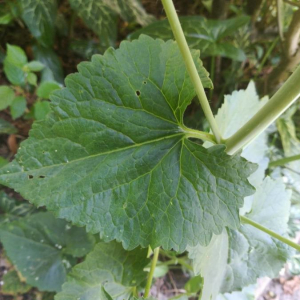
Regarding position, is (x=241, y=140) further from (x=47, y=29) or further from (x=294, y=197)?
(x=47, y=29)

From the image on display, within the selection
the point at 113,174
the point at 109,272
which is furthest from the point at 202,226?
the point at 109,272

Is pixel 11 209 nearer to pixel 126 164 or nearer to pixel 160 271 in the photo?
pixel 160 271

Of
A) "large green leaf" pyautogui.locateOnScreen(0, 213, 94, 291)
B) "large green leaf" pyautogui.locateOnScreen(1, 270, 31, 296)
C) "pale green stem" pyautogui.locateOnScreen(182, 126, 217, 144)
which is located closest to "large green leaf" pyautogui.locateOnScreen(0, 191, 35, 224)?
"large green leaf" pyautogui.locateOnScreen(0, 213, 94, 291)

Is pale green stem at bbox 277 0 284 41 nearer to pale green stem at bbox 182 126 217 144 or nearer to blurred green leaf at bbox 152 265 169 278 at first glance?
pale green stem at bbox 182 126 217 144

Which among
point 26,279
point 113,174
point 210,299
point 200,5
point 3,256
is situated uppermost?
point 200,5

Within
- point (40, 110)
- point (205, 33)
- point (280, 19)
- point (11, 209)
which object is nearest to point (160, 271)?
point (11, 209)

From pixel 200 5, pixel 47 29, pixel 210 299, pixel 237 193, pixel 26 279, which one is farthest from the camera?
pixel 200 5
